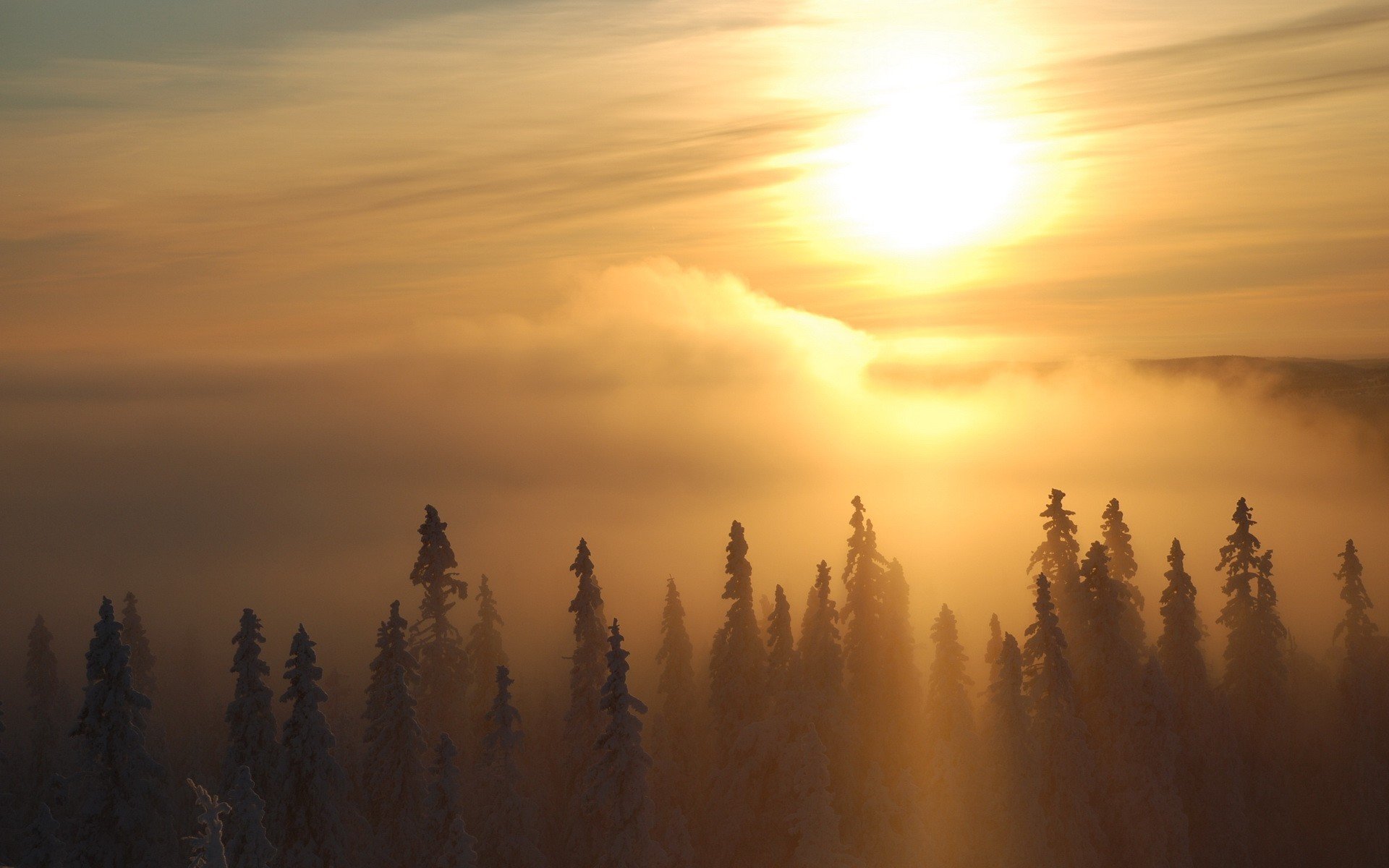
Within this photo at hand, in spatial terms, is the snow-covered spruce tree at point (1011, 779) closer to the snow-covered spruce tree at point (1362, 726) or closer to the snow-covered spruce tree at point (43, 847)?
the snow-covered spruce tree at point (1362, 726)

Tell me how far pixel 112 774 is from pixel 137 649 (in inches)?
1924

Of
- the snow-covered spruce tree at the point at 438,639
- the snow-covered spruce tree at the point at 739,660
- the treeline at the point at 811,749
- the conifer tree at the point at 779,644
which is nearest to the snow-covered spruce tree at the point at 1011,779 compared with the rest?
the treeline at the point at 811,749

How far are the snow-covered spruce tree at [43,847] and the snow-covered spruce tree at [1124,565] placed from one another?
56.3 m

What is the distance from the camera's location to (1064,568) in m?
70.8

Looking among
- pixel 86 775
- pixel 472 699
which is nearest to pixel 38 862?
pixel 86 775

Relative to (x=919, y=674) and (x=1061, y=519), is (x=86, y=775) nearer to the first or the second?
(x=919, y=674)

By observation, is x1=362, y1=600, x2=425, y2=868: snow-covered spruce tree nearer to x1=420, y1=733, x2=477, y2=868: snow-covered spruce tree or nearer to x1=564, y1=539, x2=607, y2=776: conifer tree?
x1=420, y1=733, x2=477, y2=868: snow-covered spruce tree

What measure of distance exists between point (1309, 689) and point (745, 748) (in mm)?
44999

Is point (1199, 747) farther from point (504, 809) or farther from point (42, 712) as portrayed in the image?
point (42, 712)

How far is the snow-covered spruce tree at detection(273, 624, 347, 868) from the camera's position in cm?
5191

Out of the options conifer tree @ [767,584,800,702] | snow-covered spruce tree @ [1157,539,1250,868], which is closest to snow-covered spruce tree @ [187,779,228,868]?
conifer tree @ [767,584,800,702]

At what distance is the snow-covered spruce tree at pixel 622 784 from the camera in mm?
54125

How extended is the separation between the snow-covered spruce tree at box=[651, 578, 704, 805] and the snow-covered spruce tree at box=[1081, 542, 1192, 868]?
2580cm

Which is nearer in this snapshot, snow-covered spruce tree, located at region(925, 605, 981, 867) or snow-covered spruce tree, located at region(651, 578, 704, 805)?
snow-covered spruce tree, located at region(925, 605, 981, 867)
